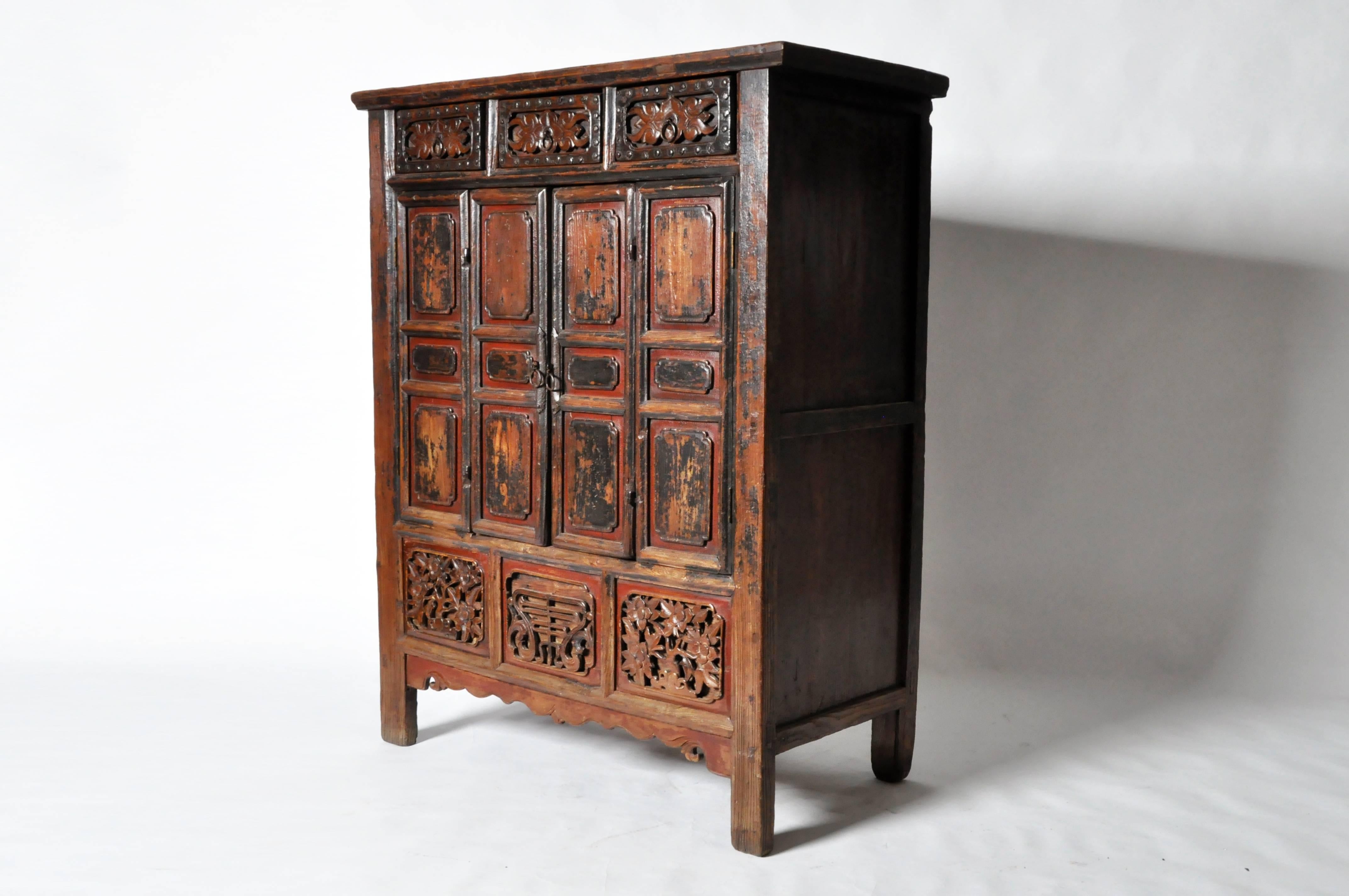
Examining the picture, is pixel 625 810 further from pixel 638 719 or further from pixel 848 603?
pixel 848 603

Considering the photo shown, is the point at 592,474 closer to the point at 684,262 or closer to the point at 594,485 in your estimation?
the point at 594,485

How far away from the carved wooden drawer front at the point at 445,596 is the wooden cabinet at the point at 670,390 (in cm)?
1

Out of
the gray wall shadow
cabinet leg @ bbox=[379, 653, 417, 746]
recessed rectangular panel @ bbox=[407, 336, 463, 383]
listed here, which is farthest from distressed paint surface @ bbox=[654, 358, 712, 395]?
the gray wall shadow

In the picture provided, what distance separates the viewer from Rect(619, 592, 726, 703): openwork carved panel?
3775mm

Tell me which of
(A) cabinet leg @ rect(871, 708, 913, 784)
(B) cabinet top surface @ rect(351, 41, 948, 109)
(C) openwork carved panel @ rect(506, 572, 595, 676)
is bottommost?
(A) cabinet leg @ rect(871, 708, 913, 784)

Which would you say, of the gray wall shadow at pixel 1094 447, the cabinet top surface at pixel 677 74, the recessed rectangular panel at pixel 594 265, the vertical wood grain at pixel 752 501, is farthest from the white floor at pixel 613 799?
the cabinet top surface at pixel 677 74

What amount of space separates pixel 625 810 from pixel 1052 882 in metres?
1.20

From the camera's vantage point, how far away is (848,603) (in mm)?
4023

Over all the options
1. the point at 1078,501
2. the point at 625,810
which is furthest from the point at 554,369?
the point at 1078,501

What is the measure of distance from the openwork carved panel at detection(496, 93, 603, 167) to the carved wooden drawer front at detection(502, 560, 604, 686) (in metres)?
1.19

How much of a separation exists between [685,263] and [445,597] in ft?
4.74

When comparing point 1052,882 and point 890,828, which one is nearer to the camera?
point 1052,882

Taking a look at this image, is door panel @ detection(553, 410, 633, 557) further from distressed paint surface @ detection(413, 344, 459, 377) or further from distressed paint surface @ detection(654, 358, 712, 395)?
distressed paint surface @ detection(413, 344, 459, 377)

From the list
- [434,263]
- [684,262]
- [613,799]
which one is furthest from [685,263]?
[613,799]
